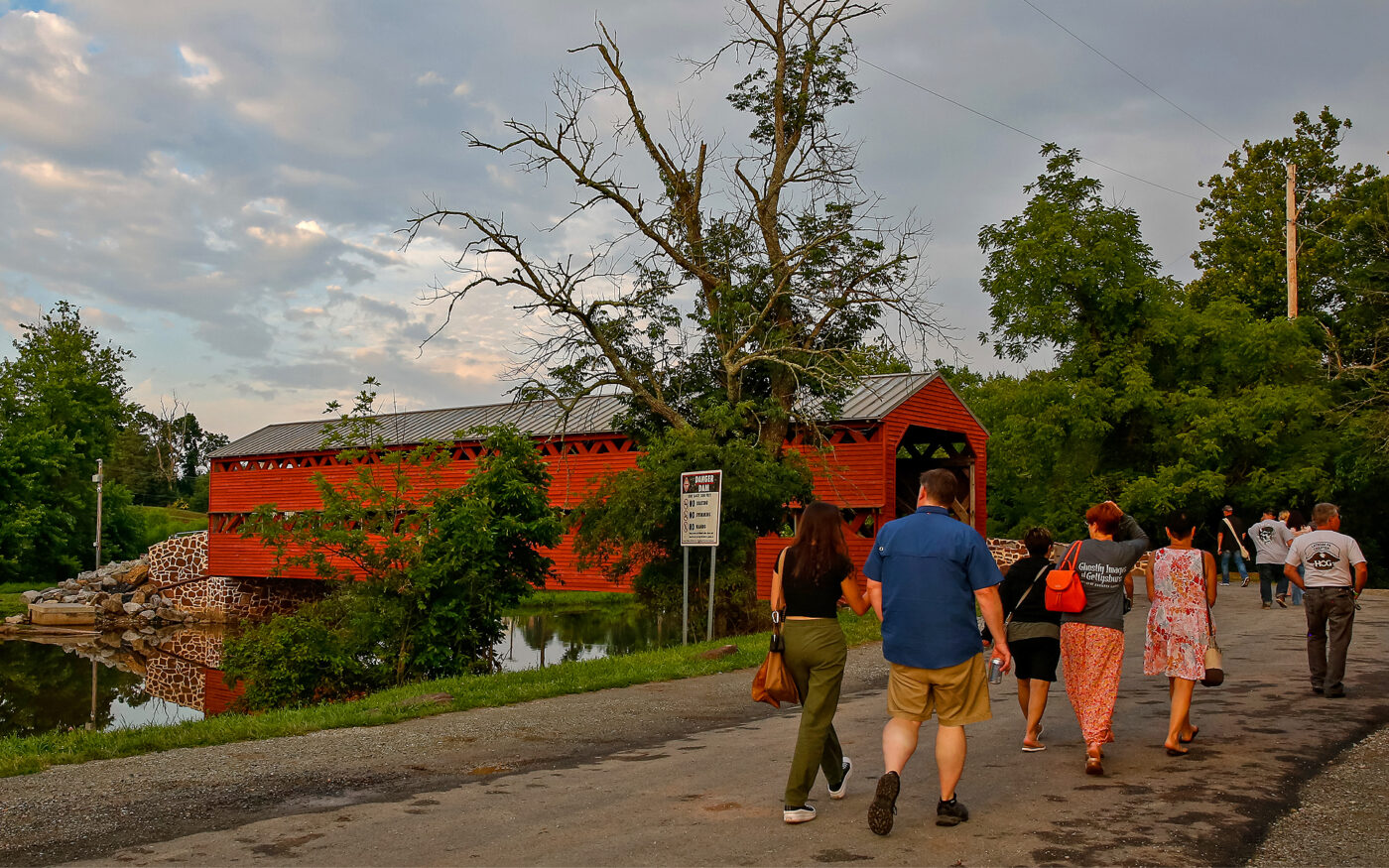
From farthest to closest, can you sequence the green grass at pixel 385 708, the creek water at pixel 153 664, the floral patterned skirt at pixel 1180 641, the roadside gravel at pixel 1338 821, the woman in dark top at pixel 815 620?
the creek water at pixel 153 664
the green grass at pixel 385 708
the floral patterned skirt at pixel 1180 641
the woman in dark top at pixel 815 620
the roadside gravel at pixel 1338 821

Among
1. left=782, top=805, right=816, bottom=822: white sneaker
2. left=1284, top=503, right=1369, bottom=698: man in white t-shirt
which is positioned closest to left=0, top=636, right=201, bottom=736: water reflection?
left=782, top=805, right=816, bottom=822: white sneaker

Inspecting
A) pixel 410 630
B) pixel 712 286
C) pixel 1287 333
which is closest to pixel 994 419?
pixel 1287 333

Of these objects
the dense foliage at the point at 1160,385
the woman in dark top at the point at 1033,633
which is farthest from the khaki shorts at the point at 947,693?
the dense foliage at the point at 1160,385

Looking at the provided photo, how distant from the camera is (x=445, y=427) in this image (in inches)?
1361

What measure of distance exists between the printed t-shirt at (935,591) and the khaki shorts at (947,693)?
0.18 feet

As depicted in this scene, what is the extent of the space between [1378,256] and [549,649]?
27.1 meters

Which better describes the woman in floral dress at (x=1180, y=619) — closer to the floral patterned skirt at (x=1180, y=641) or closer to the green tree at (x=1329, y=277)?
the floral patterned skirt at (x=1180, y=641)

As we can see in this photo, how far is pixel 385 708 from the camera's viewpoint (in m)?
9.38

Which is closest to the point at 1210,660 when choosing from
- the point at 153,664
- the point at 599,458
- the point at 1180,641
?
the point at 1180,641

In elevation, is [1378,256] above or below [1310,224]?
below

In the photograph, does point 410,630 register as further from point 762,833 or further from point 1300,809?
point 1300,809

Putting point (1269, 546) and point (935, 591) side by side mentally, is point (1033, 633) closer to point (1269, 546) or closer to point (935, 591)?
point (935, 591)

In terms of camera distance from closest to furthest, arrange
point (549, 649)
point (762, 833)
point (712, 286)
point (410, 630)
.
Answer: point (762, 833)
point (410, 630)
point (712, 286)
point (549, 649)

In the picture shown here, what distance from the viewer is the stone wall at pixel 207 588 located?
38219 millimetres
